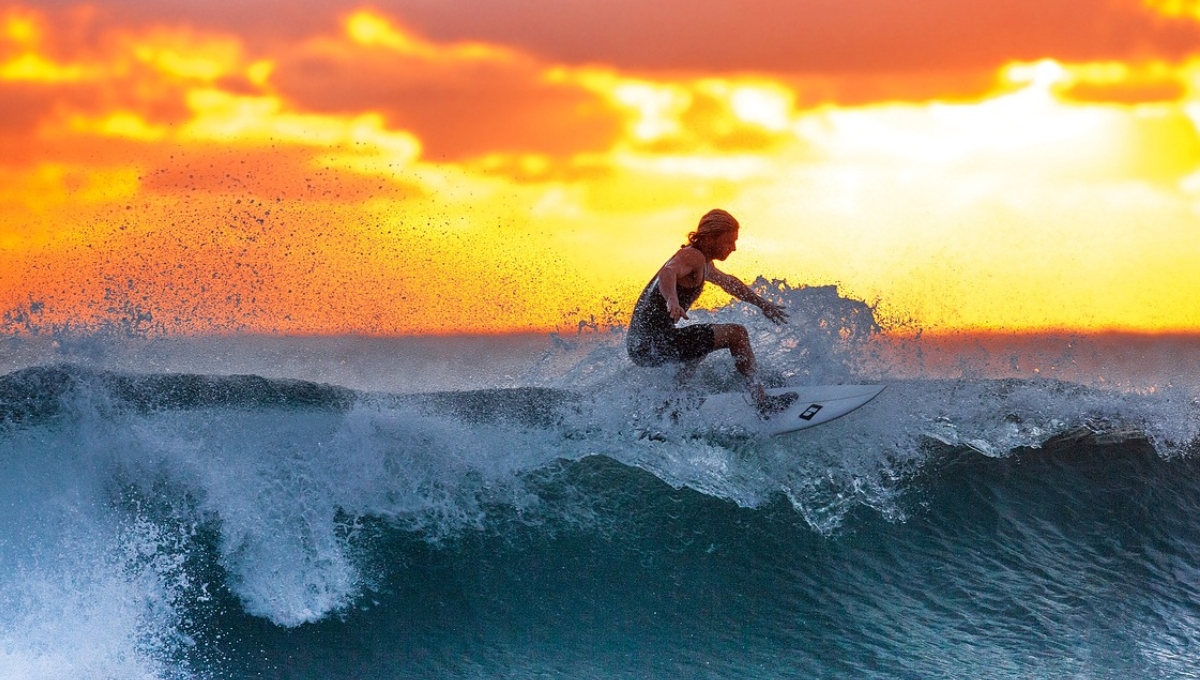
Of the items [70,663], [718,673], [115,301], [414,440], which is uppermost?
[115,301]

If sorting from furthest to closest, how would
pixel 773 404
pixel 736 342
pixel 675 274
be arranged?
pixel 773 404
pixel 736 342
pixel 675 274

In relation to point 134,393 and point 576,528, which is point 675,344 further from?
point 134,393

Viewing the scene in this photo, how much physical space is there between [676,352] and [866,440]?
1898 millimetres

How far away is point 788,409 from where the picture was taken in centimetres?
645

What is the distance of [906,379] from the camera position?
7.61 m

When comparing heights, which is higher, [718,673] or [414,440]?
[414,440]

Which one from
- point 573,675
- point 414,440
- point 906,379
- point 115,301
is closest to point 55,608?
point 414,440

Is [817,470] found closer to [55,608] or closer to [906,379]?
[906,379]

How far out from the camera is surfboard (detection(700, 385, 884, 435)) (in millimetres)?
6422

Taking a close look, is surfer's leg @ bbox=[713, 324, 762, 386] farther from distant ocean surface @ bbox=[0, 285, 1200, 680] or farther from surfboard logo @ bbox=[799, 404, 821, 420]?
surfboard logo @ bbox=[799, 404, 821, 420]

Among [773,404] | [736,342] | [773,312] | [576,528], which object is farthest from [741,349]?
[576,528]

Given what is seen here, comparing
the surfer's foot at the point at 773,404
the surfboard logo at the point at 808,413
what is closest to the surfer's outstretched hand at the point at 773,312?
the surfer's foot at the point at 773,404

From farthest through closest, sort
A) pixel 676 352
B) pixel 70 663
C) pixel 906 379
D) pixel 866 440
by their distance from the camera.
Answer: pixel 906 379 < pixel 866 440 < pixel 676 352 < pixel 70 663

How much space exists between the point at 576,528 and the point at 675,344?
54.8 inches
